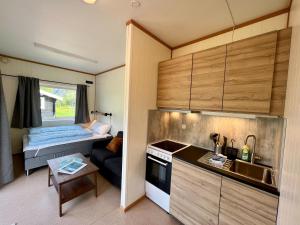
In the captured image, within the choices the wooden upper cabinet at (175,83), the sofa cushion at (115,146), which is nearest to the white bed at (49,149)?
the sofa cushion at (115,146)

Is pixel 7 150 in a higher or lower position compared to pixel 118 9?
lower

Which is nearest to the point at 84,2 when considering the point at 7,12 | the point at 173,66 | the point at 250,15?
the point at 7,12

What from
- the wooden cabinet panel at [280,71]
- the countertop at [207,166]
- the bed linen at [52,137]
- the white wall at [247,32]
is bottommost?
the bed linen at [52,137]

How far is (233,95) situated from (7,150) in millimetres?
3734

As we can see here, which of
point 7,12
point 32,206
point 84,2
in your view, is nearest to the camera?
point 84,2

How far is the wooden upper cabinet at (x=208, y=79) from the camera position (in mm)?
1574

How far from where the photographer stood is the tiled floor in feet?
5.76

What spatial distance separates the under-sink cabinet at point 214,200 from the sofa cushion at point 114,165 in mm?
981

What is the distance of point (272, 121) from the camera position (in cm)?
155

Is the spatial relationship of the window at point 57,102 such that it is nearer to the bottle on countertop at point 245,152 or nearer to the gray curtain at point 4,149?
the gray curtain at point 4,149

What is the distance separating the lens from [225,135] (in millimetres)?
1904

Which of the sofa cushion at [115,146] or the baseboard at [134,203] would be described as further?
the sofa cushion at [115,146]

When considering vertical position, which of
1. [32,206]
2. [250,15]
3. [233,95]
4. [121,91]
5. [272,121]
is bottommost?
[32,206]

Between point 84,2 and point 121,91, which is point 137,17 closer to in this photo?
point 84,2
